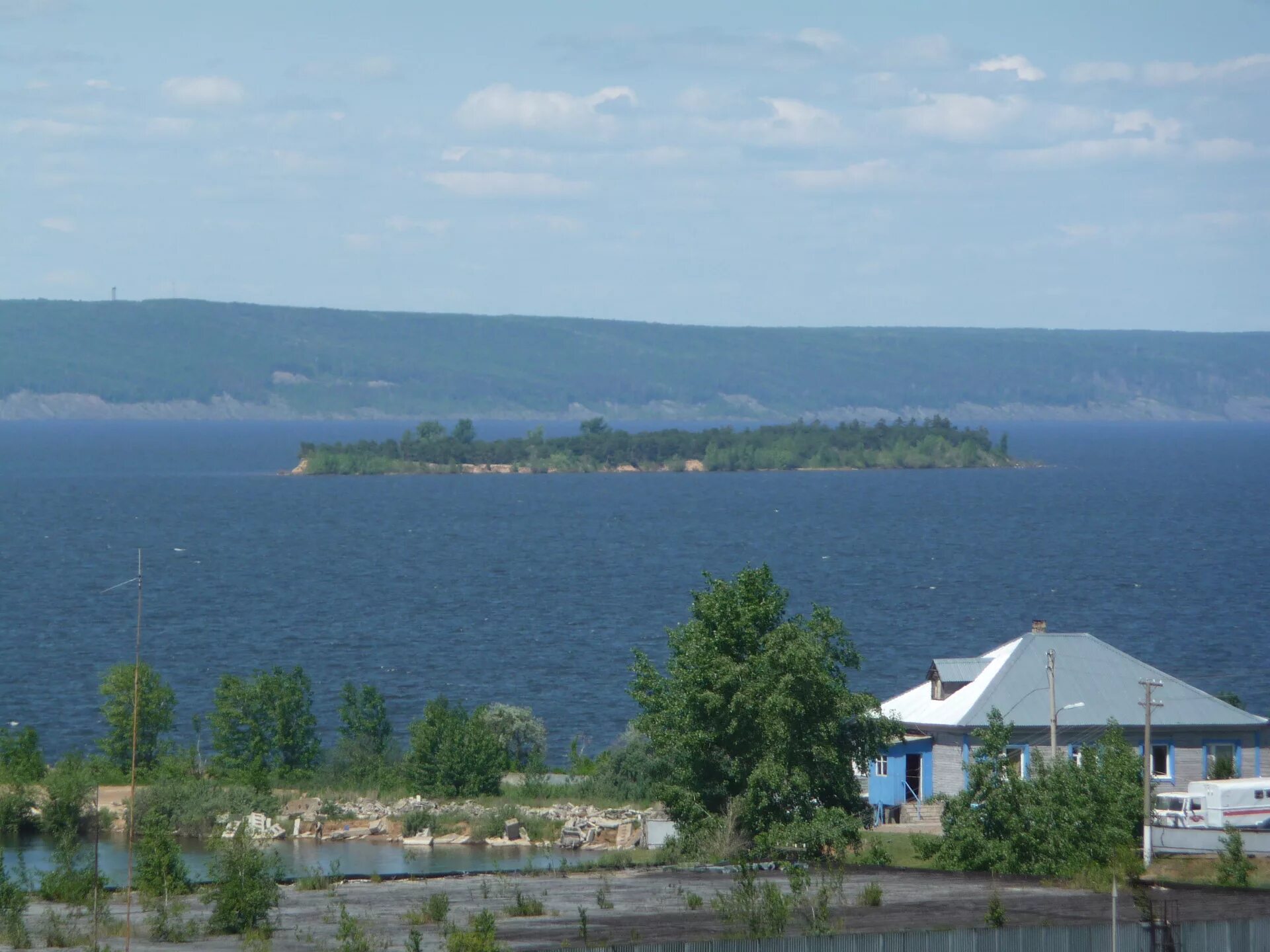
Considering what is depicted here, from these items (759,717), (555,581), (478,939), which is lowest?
(478,939)

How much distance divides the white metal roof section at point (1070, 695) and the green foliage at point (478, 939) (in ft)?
59.1

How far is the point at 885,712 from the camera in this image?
37.0m

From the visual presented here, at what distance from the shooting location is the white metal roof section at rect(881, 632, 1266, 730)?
3512 centimetres

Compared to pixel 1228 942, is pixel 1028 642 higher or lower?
higher

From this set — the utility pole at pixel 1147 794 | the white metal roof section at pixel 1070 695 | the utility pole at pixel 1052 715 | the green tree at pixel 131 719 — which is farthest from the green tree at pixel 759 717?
the green tree at pixel 131 719

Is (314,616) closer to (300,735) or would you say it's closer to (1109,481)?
(300,735)

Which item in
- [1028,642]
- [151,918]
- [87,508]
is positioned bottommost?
[151,918]

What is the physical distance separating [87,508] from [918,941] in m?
133

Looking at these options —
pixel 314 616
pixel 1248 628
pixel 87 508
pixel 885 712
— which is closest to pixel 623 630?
pixel 314 616

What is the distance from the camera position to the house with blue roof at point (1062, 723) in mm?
34906

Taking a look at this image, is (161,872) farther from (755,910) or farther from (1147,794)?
(1147,794)

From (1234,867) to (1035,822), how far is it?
2.78 meters

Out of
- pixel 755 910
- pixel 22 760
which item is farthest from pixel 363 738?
pixel 755 910

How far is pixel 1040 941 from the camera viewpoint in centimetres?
1756
